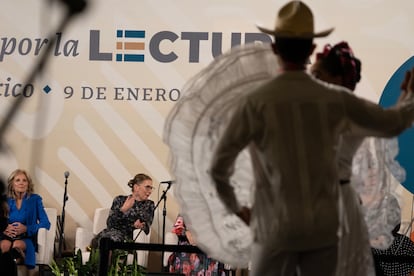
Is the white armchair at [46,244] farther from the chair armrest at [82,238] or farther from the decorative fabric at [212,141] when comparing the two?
the decorative fabric at [212,141]

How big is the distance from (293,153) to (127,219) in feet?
20.3

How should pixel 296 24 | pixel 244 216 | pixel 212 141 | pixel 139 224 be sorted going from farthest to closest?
pixel 139 224 → pixel 212 141 → pixel 244 216 → pixel 296 24

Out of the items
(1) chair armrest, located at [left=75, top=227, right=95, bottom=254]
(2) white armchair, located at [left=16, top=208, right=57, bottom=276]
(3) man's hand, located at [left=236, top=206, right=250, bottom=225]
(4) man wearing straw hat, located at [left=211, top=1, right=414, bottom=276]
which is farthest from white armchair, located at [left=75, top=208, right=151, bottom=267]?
(4) man wearing straw hat, located at [left=211, top=1, right=414, bottom=276]

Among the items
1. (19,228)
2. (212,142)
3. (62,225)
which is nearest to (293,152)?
(212,142)

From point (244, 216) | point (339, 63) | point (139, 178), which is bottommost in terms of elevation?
point (244, 216)

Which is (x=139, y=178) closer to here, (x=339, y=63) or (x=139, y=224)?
(x=139, y=224)

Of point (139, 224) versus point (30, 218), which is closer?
point (30, 218)

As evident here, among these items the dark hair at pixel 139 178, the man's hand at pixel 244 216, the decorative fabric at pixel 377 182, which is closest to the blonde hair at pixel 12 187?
the dark hair at pixel 139 178

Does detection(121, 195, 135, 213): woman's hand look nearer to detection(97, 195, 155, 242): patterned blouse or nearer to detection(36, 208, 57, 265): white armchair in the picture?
detection(97, 195, 155, 242): patterned blouse

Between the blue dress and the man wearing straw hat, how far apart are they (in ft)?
19.0

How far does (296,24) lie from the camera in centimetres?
367

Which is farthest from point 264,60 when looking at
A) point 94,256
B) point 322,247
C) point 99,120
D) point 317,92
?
point 99,120

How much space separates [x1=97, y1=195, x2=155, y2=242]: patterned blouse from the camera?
955cm

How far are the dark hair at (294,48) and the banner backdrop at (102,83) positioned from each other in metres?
6.49
